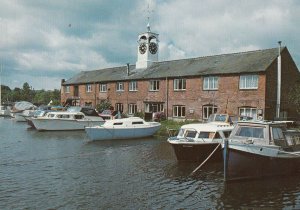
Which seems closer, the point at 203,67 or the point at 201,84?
the point at 201,84

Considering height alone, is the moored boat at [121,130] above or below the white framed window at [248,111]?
below

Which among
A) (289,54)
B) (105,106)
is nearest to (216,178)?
(289,54)

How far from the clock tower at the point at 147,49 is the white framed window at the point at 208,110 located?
15781mm

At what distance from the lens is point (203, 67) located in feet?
135

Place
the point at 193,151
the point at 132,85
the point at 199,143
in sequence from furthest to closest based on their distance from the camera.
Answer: the point at 132,85 < the point at 193,151 < the point at 199,143

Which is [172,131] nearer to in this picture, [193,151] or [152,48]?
[193,151]

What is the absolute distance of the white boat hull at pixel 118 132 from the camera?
29.1 meters

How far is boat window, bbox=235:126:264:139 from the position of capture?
672 inches

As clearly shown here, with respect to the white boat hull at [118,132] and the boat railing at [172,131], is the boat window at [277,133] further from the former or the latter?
the white boat hull at [118,132]

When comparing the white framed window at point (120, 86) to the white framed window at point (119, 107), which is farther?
the white framed window at point (119, 107)

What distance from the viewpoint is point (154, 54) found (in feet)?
174

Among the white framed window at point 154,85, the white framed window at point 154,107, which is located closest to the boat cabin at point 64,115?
the white framed window at point 154,107

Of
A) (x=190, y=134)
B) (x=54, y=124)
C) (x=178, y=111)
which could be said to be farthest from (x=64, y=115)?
(x=190, y=134)

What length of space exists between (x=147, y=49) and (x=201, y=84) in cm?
1572
